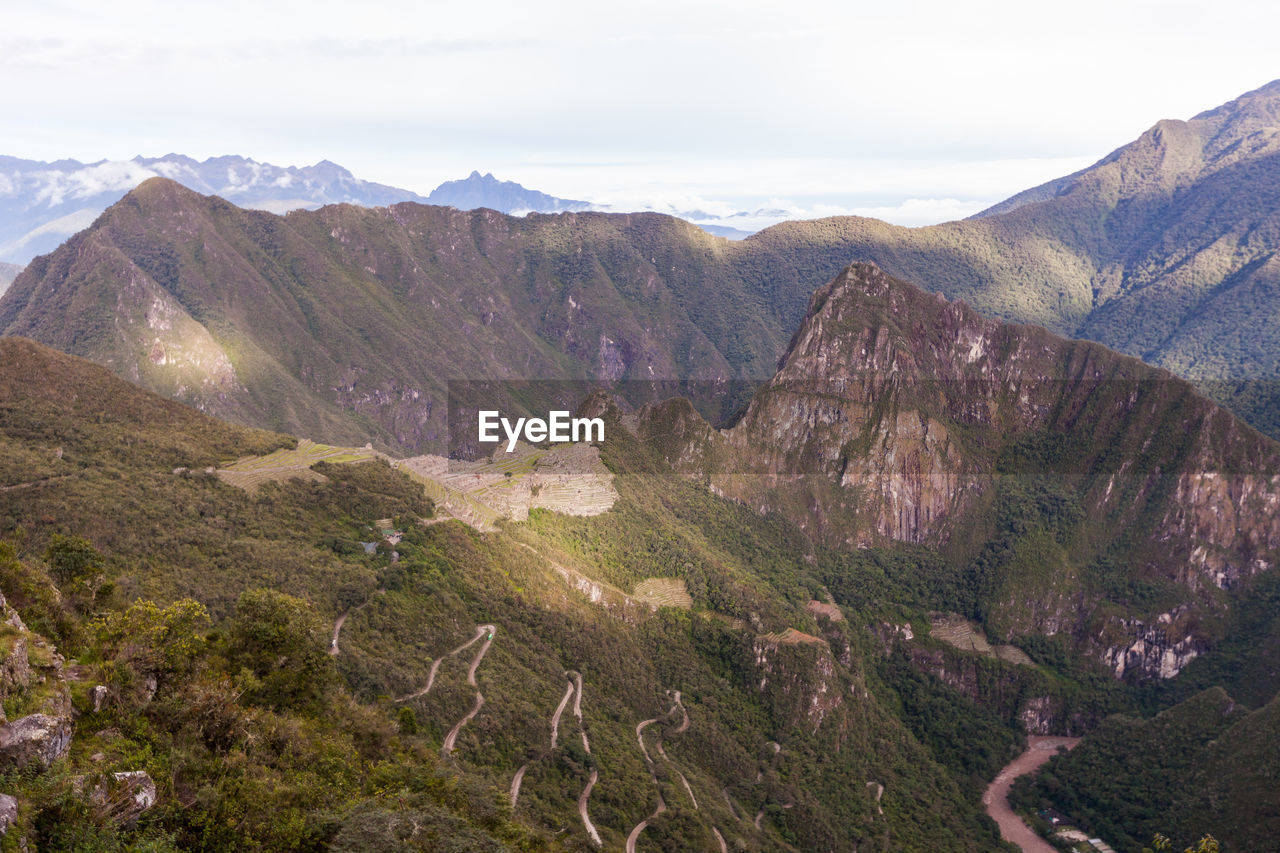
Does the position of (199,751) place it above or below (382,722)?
above

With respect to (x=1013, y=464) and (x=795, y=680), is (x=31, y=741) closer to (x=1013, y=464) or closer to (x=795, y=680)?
(x=795, y=680)

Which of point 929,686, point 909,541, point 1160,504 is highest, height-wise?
point 1160,504

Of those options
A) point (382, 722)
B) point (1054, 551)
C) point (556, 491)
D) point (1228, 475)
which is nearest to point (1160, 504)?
point (1228, 475)

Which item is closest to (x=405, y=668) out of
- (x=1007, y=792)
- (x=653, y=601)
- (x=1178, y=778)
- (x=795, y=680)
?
(x=653, y=601)

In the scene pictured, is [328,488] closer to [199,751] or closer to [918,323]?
[199,751]

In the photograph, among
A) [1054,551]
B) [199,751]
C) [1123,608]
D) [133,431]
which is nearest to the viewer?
[199,751]

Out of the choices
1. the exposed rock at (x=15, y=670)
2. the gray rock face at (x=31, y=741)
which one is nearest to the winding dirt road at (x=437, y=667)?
the exposed rock at (x=15, y=670)

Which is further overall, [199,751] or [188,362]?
[188,362]
